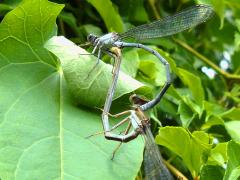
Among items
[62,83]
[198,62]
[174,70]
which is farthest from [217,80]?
[62,83]

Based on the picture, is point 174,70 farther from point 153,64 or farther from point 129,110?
point 129,110

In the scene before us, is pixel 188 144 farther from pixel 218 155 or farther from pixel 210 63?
pixel 210 63

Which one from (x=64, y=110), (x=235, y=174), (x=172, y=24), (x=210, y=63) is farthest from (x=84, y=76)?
(x=210, y=63)

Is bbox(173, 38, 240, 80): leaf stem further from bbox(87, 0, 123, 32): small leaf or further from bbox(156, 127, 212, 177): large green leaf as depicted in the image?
bbox(156, 127, 212, 177): large green leaf

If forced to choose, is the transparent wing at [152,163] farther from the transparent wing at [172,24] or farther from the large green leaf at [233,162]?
the transparent wing at [172,24]

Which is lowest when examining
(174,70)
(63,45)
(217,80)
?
(217,80)

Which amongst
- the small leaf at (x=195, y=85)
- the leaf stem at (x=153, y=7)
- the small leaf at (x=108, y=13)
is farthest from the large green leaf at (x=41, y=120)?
the leaf stem at (x=153, y=7)

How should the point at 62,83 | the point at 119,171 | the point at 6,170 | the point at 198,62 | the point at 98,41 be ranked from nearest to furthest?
1. the point at 6,170
2. the point at 119,171
3. the point at 62,83
4. the point at 98,41
5. the point at 198,62

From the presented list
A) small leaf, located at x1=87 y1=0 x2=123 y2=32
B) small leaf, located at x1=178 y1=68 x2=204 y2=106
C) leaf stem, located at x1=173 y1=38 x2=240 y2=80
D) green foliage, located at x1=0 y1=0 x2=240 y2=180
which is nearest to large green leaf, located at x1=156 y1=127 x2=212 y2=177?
green foliage, located at x1=0 y1=0 x2=240 y2=180
